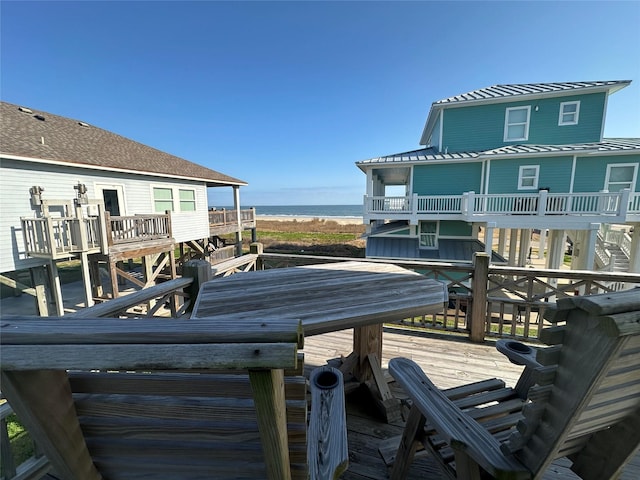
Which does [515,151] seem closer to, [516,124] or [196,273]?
[516,124]

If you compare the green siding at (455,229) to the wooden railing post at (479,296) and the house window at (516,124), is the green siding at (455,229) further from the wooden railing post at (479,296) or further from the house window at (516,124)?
the wooden railing post at (479,296)

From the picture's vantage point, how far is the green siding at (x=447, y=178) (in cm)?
1017

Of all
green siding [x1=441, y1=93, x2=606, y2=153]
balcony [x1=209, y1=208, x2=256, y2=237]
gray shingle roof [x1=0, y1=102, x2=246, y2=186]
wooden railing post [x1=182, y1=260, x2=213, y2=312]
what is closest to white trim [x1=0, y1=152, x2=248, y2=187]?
gray shingle roof [x1=0, y1=102, x2=246, y2=186]

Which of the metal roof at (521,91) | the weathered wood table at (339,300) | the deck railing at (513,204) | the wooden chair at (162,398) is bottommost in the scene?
the weathered wood table at (339,300)

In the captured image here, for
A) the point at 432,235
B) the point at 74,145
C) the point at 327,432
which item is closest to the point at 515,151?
the point at 432,235

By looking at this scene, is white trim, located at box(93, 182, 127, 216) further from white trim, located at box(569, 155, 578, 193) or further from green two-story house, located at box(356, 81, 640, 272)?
white trim, located at box(569, 155, 578, 193)

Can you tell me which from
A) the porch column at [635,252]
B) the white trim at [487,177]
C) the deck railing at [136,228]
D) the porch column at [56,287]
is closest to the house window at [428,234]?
the white trim at [487,177]

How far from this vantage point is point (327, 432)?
88 centimetres

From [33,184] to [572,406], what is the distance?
1043 centimetres

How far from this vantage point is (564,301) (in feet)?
2.38

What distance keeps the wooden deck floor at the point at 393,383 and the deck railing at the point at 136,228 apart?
22.5 ft

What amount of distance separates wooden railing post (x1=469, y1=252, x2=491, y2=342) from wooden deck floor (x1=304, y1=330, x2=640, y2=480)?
0.60 ft

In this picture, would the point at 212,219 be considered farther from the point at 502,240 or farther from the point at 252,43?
the point at 502,240

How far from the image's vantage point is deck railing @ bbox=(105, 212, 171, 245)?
24.0 feet
